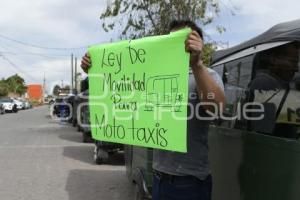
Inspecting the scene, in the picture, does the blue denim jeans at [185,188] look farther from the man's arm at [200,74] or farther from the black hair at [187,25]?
the black hair at [187,25]

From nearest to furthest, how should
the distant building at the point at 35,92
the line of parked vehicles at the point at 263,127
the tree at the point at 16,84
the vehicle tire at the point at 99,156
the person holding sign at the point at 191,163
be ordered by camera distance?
the line of parked vehicles at the point at 263,127 → the person holding sign at the point at 191,163 → the vehicle tire at the point at 99,156 → the tree at the point at 16,84 → the distant building at the point at 35,92

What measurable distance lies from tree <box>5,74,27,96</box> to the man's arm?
102009mm

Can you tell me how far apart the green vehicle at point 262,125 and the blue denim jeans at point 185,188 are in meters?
0.37

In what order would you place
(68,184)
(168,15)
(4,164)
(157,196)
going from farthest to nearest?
(168,15) < (4,164) < (68,184) < (157,196)

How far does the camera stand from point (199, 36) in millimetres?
3408

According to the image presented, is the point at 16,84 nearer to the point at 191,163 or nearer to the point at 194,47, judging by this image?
the point at 191,163

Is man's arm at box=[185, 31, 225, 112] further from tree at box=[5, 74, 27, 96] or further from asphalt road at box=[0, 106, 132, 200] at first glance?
tree at box=[5, 74, 27, 96]

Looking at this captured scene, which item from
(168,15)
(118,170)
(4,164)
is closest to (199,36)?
(118,170)

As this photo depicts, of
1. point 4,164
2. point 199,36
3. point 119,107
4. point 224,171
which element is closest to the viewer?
point 199,36

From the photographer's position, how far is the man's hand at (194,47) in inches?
129

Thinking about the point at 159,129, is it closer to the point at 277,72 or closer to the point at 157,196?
the point at 157,196

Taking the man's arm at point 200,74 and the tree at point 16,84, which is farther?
the tree at point 16,84

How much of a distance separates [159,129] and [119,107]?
512mm

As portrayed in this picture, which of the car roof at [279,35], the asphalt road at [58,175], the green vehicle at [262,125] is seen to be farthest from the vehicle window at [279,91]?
the asphalt road at [58,175]
